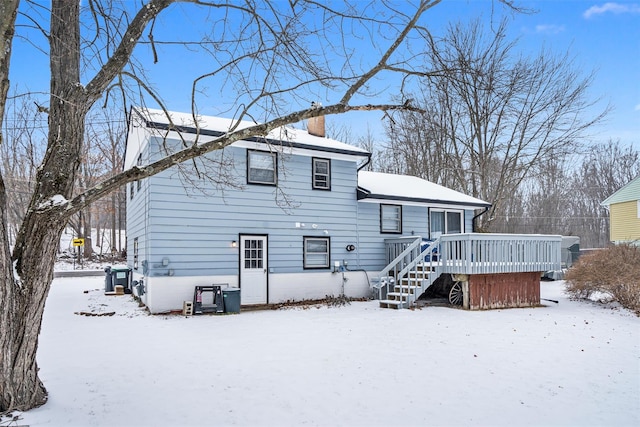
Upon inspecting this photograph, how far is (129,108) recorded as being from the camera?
215 inches

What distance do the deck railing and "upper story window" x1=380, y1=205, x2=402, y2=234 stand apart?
2328mm

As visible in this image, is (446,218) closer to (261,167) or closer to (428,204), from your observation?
(428,204)

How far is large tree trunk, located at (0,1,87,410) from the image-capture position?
13.1 ft

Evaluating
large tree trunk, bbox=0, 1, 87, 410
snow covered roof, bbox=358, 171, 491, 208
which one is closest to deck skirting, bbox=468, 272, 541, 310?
snow covered roof, bbox=358, 171, 491, 208

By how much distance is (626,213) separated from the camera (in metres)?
23.0

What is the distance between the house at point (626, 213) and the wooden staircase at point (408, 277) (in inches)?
576

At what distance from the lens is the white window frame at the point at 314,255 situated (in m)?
12.5

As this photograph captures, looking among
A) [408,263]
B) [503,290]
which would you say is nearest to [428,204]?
[408,263]

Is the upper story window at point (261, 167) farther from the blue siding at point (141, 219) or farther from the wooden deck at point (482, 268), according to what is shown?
the wooden deck at point (482, 268)

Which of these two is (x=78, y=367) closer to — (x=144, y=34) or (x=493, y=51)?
(x=144, y=34)

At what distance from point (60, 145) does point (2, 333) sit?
1.79 meters

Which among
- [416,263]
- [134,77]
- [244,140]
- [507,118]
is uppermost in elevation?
[507,118]

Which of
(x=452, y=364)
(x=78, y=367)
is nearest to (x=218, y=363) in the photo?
(x=78, y=367)

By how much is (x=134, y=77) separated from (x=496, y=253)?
9924mm
